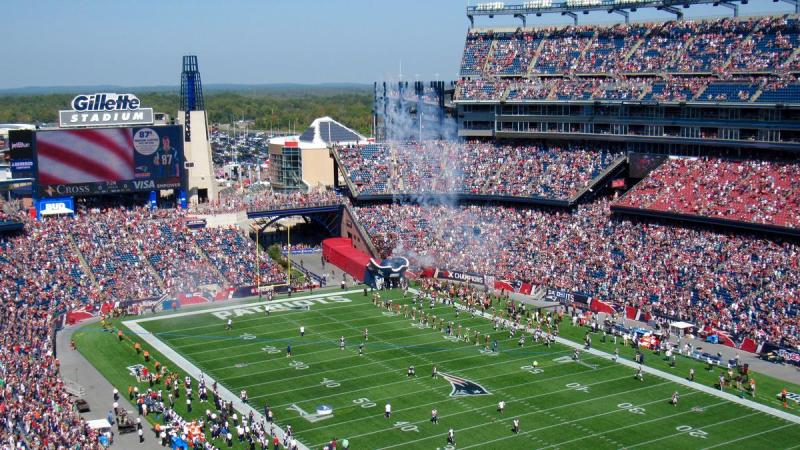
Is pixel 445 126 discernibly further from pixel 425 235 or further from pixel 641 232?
pixel 641 232

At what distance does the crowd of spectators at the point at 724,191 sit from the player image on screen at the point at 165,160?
27.5 metres

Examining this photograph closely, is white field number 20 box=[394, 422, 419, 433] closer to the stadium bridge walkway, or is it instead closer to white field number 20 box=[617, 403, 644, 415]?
white field number 20 box=[617, 403, 644, 415]

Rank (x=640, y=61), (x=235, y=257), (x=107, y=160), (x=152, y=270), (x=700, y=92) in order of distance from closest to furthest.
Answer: (x=152, y=270) < (x=700, y=92) < (x=235, y=257) < (x=107, y=160) < (x=640, y=61)

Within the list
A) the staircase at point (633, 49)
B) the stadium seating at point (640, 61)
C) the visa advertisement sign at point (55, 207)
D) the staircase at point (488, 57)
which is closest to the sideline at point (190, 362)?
the visa advertisement sign at point (55, 207)

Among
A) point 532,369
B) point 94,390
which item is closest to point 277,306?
point 94,390

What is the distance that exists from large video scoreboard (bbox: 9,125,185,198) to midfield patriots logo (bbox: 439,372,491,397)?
28.7m

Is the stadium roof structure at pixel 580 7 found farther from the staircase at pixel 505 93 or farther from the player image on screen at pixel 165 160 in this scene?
the player image on screen at pixel 165 160

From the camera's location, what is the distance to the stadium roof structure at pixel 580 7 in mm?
59469

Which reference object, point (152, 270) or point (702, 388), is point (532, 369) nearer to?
point (702, 388)

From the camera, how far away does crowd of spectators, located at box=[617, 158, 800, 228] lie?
157ft

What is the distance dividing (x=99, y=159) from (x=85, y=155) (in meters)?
0.86

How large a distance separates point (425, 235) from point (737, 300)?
21.3m

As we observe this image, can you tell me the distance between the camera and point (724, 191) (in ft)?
167

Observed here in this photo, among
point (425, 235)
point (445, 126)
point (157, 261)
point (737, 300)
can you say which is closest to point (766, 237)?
point (737, 300)
